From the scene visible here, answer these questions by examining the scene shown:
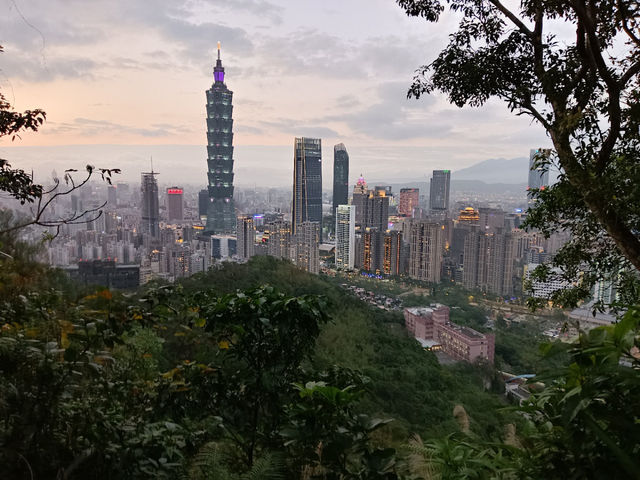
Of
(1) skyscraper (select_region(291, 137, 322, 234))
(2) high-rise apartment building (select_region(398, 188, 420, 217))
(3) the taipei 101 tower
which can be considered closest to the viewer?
(1) skyscraper (select_region(291, 137, 322, 234))

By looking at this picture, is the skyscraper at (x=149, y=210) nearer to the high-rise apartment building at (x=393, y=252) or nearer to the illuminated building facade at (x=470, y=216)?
the high-rise apartment building at (x=393, y=252)

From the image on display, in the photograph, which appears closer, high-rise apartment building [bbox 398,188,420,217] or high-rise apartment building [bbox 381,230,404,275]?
high-rise apartment building [bbox 381,230,404,275]

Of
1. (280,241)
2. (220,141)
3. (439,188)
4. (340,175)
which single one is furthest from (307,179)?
(280,241)

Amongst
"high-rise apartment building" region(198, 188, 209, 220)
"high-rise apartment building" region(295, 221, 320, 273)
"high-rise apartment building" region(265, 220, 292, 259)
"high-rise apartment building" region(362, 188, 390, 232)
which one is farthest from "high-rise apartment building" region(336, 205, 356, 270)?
"high-rise apartment building" region(198, 188, 209, 220)

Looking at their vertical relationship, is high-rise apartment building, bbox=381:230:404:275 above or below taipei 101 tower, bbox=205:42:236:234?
below

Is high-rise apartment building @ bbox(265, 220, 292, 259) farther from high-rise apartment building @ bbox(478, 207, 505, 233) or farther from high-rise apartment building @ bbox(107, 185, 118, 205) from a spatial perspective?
high-rise apartment building @ bbox(107, 185, 118, 205)

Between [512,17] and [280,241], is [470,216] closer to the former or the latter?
[280,241]

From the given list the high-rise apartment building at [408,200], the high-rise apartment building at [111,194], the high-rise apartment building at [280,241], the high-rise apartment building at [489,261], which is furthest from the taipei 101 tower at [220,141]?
the high-rise apartment building at [111,194]

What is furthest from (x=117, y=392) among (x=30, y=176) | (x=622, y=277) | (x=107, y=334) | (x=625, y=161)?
(x=622, y=277)
